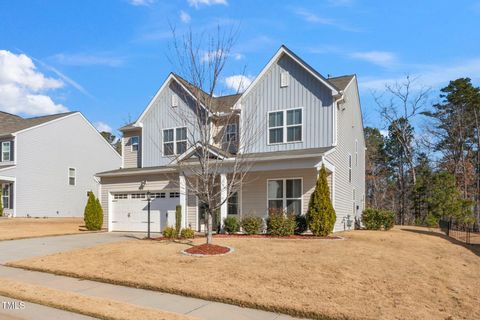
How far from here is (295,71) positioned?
784 inches

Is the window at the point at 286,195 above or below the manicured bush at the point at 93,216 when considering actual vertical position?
above

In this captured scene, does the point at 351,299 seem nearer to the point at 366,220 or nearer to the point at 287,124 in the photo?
the point at 287,124

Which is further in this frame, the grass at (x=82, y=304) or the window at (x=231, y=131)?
the window at (x=231, y=131)

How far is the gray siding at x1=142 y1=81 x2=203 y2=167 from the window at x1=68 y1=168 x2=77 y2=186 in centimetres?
1249

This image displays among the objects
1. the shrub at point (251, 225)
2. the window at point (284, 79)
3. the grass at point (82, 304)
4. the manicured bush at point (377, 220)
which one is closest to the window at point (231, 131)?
the window at point (284, 79)

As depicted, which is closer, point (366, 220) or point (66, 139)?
point (366, 220)

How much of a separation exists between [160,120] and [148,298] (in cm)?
1623

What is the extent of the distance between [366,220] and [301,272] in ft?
45.4

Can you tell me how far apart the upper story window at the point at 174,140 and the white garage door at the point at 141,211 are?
2574mm

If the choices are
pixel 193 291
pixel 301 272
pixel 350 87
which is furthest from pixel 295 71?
pixel 193 291

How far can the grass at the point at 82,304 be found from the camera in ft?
22.5

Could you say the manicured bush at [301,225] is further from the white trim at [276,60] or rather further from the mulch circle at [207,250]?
the white trim at [276,60]

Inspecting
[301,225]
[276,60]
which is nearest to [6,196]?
[276,60]

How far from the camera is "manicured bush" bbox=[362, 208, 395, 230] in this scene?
21625 mm
